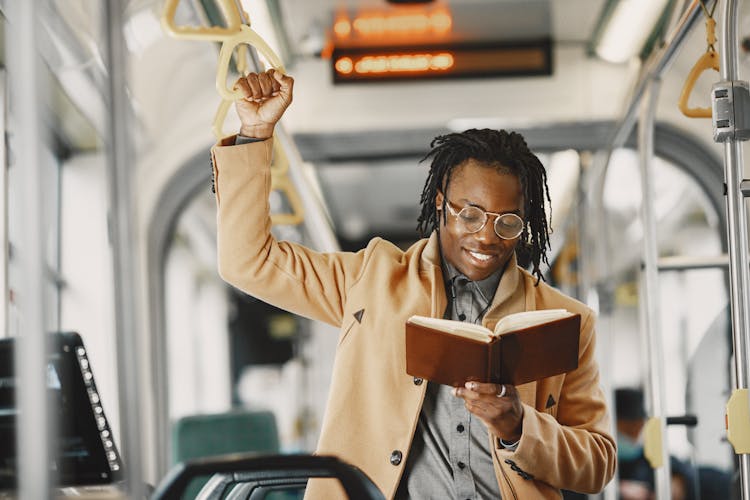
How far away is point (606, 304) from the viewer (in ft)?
16.9

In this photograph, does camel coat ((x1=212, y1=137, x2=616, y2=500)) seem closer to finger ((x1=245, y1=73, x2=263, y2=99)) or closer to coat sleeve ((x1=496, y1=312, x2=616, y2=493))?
coat sleeve ((x1=496, y1=312, x2=616, y2=493))

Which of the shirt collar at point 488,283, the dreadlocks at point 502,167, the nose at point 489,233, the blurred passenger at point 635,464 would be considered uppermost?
the dreadlocks at point 502,167

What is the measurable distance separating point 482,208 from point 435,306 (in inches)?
9.5

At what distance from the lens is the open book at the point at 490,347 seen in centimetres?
198

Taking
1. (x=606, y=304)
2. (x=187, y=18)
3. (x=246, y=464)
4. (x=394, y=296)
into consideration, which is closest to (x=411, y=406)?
(x=394, y=296)

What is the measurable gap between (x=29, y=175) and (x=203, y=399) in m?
12.4

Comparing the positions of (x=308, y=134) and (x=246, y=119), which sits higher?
(x=308, y=134)

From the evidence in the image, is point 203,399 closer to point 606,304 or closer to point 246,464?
point 606,304

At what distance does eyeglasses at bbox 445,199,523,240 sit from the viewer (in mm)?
2227

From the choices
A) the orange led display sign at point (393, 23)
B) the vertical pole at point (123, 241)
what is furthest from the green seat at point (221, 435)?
the vertical pole at point (123, 241)

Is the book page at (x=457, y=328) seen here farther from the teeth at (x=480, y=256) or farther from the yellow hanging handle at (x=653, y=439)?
the yellow hanging handle at (x=653, y=439)

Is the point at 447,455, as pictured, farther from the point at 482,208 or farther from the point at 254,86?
the point at 254,86

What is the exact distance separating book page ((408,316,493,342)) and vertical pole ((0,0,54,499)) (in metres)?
0.76

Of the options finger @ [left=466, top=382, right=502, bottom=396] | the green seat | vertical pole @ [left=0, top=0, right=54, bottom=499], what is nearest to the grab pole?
finger @ [left=466, top=382, right=502, bottom=396]
